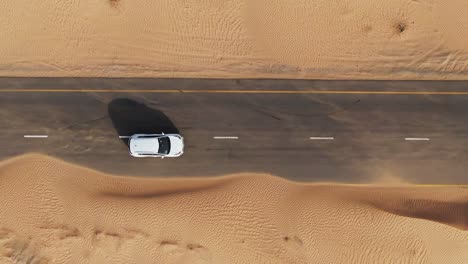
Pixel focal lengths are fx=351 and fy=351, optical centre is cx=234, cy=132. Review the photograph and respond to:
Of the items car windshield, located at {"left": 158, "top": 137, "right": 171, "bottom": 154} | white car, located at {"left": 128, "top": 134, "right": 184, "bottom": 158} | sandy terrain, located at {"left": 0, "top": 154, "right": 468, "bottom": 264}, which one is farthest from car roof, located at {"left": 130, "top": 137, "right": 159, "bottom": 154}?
sandy terrain, located at {"left": 0, "top": 154, "right": 468, "bottom": 264}

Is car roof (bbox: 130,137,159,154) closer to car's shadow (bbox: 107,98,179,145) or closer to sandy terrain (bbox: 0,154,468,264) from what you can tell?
car's shadow (bbox: 107,98,179,145)

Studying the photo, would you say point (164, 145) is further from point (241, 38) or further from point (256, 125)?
point (241, 38)

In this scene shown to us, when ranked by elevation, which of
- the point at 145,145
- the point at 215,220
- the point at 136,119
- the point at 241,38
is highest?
the point at 241,38

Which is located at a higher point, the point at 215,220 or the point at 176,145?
the point at 176,145

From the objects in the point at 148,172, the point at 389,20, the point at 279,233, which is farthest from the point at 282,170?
the point at 389,20

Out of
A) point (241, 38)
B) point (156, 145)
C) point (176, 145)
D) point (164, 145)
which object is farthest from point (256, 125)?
point (156, 145)

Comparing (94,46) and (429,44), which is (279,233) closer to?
(429,44)

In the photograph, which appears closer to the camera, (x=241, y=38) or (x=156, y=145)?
(x=156, y=145)

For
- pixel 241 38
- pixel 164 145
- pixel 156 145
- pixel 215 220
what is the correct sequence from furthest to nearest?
pixel 241 38 → pixel 215 220 → pixel 164 145 → pixel 156 145
